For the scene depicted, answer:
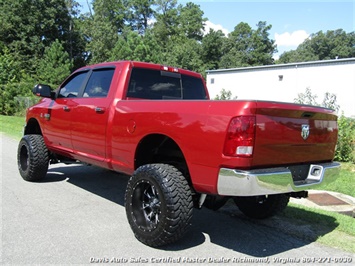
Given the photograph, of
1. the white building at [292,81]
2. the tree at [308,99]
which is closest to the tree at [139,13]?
the white building at [292,81]

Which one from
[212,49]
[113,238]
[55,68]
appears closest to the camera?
[113,238]

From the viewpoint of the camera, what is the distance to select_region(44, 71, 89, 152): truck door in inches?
211

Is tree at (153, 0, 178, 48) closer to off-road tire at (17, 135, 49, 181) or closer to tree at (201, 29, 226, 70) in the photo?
tree at (201, 29, 226, 70)

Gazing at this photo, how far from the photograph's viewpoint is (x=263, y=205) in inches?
179

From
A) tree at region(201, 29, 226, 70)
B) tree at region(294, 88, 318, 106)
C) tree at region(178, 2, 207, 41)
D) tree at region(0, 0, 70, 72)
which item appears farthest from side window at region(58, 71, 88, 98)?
tree at region(178, 2, 207, 41)

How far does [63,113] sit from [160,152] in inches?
79.8

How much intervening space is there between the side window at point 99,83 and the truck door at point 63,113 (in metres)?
0.22

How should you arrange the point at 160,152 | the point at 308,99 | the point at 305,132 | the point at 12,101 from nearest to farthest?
the point at 305,132
the point at 160,152
the point at 308,99
the point at 12,101

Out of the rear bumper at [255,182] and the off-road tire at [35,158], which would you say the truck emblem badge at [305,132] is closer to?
the rear bumper at [255,182]

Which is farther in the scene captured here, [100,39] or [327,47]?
[327,47]

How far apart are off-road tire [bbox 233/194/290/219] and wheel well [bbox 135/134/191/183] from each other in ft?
2.96

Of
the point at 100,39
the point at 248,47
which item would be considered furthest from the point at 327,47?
the point at 100,39

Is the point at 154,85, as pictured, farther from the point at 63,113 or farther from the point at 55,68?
the point at 55,68

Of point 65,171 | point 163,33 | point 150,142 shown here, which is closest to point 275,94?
point 65,171
